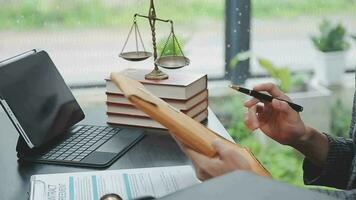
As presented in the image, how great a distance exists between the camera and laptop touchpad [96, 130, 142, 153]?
1263 mm

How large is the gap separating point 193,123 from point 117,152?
286 mm

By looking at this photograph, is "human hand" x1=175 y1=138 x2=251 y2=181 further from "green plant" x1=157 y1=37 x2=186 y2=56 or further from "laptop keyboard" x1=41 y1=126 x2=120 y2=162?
"green plant" x1=157 y1=37 x2=186 y2=56

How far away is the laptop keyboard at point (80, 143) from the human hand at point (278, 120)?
1.12 ft

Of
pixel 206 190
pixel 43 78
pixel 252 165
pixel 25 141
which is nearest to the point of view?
pixel 206 190

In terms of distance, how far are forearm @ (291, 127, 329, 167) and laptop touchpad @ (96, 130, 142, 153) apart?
39cm

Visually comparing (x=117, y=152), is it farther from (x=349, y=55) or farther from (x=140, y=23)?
(x=349, y=55)

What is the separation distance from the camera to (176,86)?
1378 millimetres

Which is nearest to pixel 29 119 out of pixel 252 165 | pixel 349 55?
pixel 252 165

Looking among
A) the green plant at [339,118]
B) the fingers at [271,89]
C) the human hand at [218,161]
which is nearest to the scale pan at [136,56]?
the fingers at [271,89]

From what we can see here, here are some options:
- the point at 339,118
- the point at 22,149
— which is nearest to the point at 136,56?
the point at 22,149

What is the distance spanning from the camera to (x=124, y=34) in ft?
7.46

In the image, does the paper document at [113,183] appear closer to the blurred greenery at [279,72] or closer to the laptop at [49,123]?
the laptop at [49,123]

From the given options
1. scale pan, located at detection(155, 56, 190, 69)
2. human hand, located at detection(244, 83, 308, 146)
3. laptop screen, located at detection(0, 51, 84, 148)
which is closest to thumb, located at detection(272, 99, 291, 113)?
human hand, located at detection(244, 83, 308, 146)

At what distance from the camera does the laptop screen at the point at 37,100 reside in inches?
47.9
